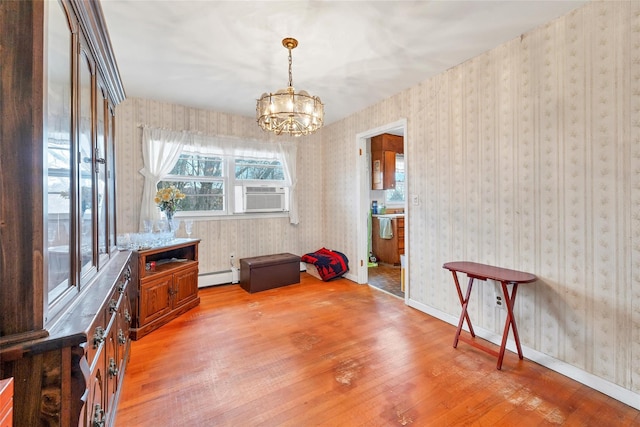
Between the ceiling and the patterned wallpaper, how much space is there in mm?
289

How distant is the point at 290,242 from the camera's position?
4699 mm

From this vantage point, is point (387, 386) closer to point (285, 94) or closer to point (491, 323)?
point (491, 323)

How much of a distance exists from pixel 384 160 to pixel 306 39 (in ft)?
11.3

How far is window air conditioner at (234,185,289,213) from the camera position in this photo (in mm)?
4277

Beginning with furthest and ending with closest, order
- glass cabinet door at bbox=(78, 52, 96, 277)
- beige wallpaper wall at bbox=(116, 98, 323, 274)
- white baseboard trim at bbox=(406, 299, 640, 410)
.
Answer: beige wallpaper wall at bbox=(116, 98, 323, 274) < white baseboard trim at bbox=(406, 299, 640, 410) < glass cabinet door at bbox=(78, 52, 96, 277)

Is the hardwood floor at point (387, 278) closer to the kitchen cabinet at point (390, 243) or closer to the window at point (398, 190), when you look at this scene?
the kitchen cabinet at point (390, 243)

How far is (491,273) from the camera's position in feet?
7.14

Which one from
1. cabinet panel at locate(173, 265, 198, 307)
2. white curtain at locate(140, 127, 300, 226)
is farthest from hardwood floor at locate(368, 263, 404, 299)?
cabinet panel at locate(173, 265, 198, 307)

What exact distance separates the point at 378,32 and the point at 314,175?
9.41 feet

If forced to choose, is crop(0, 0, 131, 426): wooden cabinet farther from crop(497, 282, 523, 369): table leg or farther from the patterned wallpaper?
the patterned wallpaper

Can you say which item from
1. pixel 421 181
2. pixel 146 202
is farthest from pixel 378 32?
pixel 146 202

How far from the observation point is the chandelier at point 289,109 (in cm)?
218

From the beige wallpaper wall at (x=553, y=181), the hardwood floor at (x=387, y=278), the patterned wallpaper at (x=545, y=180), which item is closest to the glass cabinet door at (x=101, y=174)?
the patterned wallpaper at (x=545, y=180)

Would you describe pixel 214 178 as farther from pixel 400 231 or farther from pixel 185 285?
pixel 400 231
